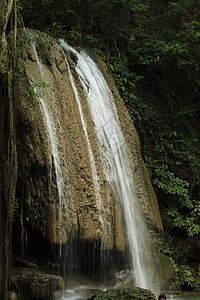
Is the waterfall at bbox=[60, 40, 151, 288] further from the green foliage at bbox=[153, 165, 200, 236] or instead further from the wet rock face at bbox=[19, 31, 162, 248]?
the green foliage at bbox=[153, 165, 200, 236]

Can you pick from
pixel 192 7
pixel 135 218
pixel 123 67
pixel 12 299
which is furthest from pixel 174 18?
pixel 12 299

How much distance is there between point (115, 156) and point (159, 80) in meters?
4.32

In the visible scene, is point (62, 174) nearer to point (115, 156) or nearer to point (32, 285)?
point (32, 285)

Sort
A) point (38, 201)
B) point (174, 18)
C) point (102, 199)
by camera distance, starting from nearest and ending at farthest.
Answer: point (38, 201)
point (102, 199)
point (174, 18)

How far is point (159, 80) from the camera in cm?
1117

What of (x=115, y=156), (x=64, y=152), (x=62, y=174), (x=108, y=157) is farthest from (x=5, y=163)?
(x=115, y=156)

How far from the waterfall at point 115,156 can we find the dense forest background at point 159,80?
1.43 m

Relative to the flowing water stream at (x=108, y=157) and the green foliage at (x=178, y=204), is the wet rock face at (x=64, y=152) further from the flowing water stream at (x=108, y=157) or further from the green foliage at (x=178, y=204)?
the green foliage at (x=178, y=204)

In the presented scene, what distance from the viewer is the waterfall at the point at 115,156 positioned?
7086mm

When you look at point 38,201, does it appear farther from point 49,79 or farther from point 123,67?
point 123,67

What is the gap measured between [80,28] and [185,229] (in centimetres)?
574

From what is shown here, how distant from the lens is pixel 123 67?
33.6ft

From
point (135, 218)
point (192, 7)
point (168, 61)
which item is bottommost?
point (135, 218)

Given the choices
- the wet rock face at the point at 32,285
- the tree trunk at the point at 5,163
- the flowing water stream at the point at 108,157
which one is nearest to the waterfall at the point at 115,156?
the flowing water stream at the point at 108,157
